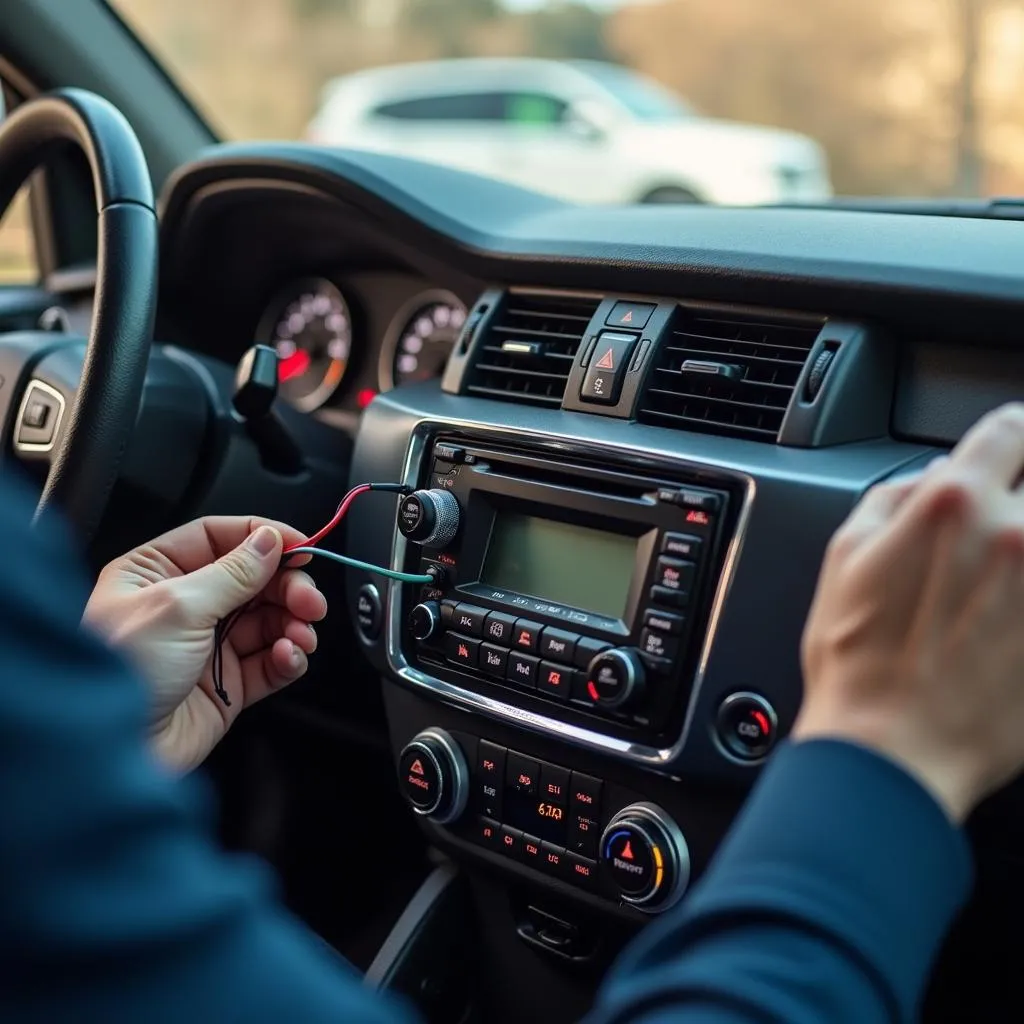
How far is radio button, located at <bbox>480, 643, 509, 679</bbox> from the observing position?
1.30 m

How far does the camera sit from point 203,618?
1.16m

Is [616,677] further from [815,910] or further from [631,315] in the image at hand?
[815,910]

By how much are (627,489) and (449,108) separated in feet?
20.5

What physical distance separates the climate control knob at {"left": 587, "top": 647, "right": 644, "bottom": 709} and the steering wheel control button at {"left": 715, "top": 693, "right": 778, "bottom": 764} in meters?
0.08

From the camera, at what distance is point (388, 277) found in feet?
6.41

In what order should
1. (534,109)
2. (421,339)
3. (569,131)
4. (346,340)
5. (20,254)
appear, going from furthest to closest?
(534,109) < (569,131) < (20,254) < (346,340) < (421,339)

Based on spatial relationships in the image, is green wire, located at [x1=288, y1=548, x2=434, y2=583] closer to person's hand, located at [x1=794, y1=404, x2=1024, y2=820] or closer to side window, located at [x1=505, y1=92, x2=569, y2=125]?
person's hand, located at [x1=794, y1=404, x2=1024, y2=820]

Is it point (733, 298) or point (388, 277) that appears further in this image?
point (388, 277)

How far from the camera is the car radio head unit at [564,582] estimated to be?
1171mm

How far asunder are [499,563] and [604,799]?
10.5 inches

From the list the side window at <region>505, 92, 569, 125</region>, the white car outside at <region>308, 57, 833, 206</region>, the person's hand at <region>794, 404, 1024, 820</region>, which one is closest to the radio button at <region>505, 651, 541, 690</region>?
the person's hand at <region>794, 404, 1024, 820</region>

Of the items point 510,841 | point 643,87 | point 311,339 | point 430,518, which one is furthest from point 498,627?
point 643,87

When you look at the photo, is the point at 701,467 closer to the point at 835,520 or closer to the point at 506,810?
the point at 835,520

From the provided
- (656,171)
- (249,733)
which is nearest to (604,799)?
(249,733)
